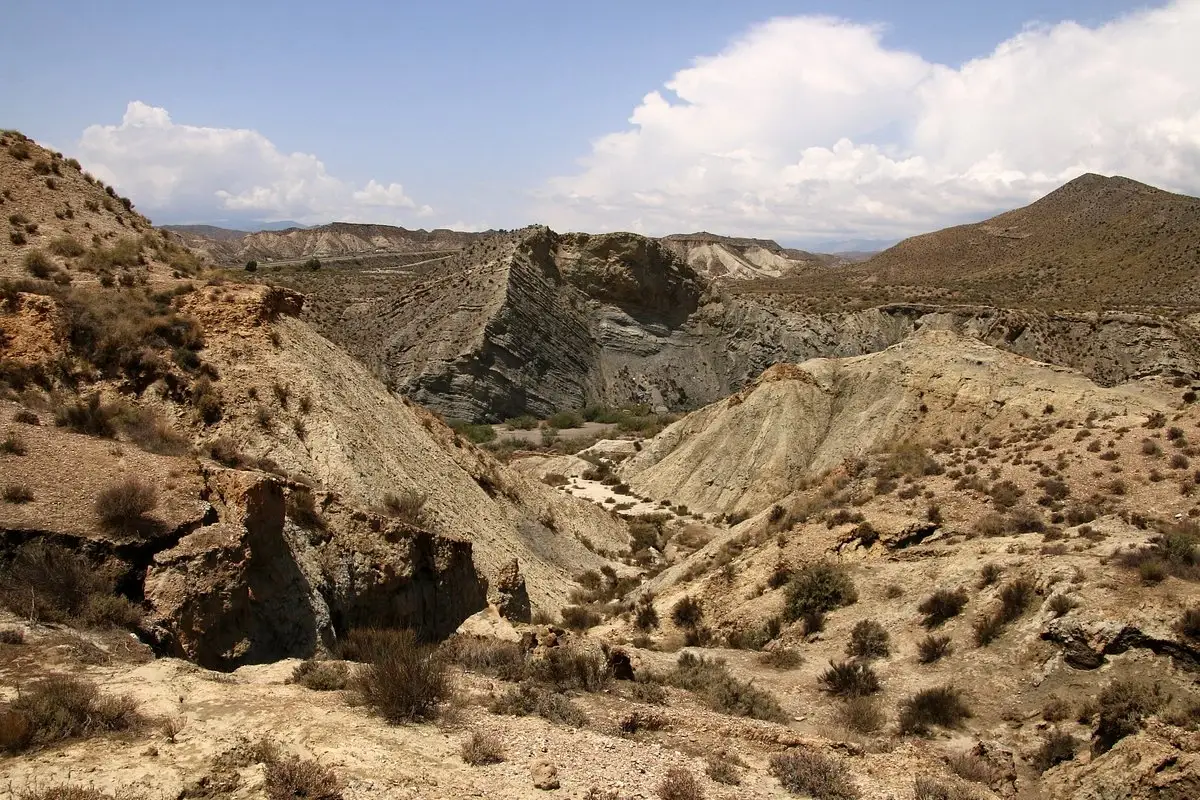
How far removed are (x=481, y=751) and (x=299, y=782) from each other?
1569mm

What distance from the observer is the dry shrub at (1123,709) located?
27.2 ft

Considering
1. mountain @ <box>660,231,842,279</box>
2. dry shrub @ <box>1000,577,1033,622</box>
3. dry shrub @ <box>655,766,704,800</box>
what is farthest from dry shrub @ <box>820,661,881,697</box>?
mountain @ <box>660,231,842,279</box>

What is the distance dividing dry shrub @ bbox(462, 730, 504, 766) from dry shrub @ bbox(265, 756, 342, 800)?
1.15 m

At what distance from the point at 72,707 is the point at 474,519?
480 inches

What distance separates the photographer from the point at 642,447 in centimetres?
4162

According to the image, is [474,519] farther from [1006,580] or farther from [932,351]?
[932,351]

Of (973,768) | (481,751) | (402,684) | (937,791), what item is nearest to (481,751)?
(481,751)

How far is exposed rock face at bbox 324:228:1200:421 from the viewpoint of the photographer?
52.9 meters

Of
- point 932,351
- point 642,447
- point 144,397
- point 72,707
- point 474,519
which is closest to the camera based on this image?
point 72,707

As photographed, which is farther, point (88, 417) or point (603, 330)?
point (603, 330)

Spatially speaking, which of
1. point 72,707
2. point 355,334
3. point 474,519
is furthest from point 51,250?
point 355,334

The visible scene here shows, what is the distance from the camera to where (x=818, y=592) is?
13906 mm

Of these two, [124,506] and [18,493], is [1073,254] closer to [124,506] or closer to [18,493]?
[124,506]

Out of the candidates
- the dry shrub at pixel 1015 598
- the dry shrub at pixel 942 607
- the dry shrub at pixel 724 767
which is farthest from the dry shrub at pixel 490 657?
the dry shrub at pixel 1015 598
